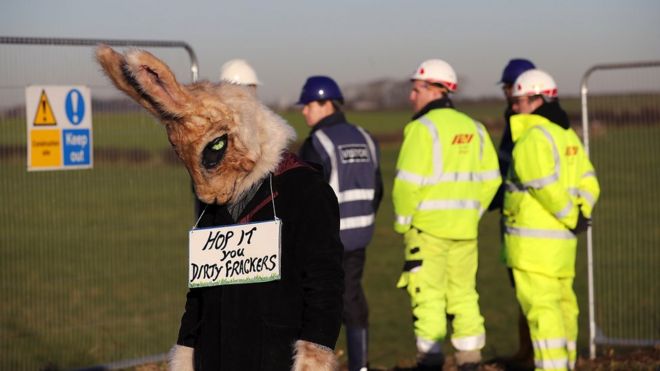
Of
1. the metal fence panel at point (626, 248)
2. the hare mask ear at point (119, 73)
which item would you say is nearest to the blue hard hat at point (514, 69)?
the metal fence panel at point (626, 248)

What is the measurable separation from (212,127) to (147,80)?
296 millimetres

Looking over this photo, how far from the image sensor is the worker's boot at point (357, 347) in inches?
382

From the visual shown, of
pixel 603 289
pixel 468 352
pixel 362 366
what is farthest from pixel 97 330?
pixel 603 289

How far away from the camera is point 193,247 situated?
4480 mm

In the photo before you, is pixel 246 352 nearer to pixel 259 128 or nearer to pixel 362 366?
pixel 259 128

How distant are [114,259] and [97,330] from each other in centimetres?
1503

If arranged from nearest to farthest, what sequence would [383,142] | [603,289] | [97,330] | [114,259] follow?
[97,330] → [603,289] → [114,259] → [383,142]

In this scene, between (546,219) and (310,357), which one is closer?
(310,357)

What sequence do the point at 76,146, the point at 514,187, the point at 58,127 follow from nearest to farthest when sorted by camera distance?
the point at 514,187, the point at 58,127, the point at 76,146

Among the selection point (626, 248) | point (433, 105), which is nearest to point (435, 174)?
point (433, 105)

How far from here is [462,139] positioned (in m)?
9.16

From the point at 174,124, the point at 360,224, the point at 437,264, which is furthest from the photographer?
the point at 360,224

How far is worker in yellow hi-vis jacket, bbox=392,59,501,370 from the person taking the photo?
896cm

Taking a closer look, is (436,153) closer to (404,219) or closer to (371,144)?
(404,219)
